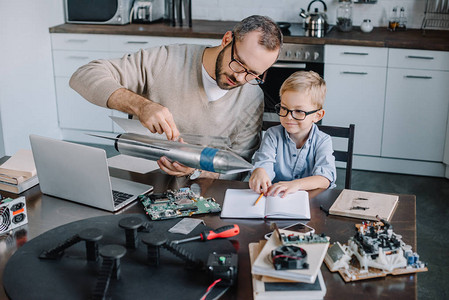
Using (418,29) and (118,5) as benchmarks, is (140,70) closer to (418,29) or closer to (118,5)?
(118,5)

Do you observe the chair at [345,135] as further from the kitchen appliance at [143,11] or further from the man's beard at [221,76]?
the kitchen appliance at [143,11]

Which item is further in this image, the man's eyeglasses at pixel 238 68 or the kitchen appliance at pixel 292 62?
the kitchen appliance at pixel 292 62

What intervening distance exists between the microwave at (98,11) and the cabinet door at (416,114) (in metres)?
2.13

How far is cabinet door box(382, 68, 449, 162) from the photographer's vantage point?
3760mm

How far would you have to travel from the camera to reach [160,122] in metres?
1.70

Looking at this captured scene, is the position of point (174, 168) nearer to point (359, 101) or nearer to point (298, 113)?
point (298, 113)

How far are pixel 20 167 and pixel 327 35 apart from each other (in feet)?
8.81

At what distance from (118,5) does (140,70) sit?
6.74 ft

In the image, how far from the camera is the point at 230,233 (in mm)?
1517

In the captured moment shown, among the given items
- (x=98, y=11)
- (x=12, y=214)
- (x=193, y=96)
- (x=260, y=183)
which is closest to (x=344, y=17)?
(x=98, y=11)

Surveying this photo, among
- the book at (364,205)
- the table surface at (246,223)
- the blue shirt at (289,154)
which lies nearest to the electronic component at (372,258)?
the table surface at (246,223)

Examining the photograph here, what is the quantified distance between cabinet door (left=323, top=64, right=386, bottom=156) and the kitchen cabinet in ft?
3.13

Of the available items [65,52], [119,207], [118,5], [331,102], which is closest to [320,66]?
[331,102]

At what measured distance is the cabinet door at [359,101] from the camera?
385 centimetres
